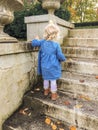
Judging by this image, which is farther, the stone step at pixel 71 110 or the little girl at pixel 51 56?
the little girl at pixel 51 56

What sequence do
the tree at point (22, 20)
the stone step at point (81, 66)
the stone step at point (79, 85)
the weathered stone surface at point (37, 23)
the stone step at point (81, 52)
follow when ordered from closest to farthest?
the stone step at point (79, 85) → the stone step at point (81, 66) → the weathered stone surface at point (37, 23) → the stone step at point (81, 52) → the tree at point (22, 20)

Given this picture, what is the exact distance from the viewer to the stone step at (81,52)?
348 centimetres

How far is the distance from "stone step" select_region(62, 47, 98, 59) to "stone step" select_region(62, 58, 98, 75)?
0.60ft

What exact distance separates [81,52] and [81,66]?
488 mm

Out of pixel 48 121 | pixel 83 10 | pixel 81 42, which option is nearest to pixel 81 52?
pixel 81 42

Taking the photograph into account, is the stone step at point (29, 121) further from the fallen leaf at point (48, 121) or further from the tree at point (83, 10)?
the tree at point (83, 10)

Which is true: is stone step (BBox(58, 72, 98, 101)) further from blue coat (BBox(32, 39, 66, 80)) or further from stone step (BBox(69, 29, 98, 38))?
stone step (BBox(69, 29, 98, 38))

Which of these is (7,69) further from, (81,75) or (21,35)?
(21,35)

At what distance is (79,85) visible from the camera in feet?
9.33

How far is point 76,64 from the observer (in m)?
3.30

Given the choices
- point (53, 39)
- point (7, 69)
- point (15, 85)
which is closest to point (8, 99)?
point (15, 85)

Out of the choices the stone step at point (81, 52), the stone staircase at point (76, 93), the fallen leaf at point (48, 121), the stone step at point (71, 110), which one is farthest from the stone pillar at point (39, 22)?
the fallen leaf at point (48, 121)

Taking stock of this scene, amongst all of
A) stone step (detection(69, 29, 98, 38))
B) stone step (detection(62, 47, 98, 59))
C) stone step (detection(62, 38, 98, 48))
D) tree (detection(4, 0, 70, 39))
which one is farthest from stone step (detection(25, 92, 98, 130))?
tree (detection(4, 0, 70, 39))

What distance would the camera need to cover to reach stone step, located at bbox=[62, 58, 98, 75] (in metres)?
3.11
